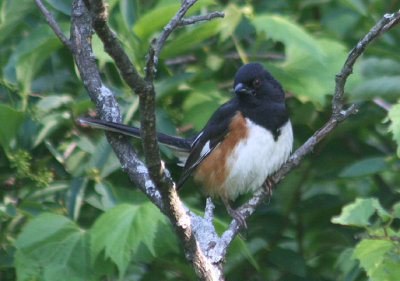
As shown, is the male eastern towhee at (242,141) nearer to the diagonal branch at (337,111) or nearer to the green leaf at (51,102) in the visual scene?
the diagonal branch at (337,111)

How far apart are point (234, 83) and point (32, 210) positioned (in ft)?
4.03

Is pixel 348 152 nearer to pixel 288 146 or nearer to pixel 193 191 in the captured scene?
pixel 288 146

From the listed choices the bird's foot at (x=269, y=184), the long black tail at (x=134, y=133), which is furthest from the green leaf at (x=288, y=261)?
the long black tail at (x=134, y=133)

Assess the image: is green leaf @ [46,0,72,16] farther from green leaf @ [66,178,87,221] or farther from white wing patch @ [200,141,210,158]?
white wing patch @ [200,141,210,158]

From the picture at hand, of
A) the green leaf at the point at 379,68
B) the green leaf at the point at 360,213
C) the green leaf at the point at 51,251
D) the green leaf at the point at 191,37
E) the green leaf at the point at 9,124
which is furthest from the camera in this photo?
the green leaf at the point at 379,68

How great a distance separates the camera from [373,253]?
2.09 meters

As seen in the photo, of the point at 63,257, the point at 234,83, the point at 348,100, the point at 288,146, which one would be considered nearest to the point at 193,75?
the point at 234,83

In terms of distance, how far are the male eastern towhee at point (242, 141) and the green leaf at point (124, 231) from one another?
59cm

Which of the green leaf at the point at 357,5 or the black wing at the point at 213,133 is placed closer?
the black wing at the point at 213,133

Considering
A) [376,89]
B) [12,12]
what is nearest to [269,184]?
[376,89]

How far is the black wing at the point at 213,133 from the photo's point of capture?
3471mm

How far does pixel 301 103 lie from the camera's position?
372 centimetres

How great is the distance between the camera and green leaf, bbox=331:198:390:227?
79.4 inches

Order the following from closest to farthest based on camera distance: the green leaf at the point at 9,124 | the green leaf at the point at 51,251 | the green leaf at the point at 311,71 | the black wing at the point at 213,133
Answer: the green leaf at the point at 51,251, the green leaf at the point at 9,124, the green leaf at the point at 311,71, the black wing at the point at 213,133
